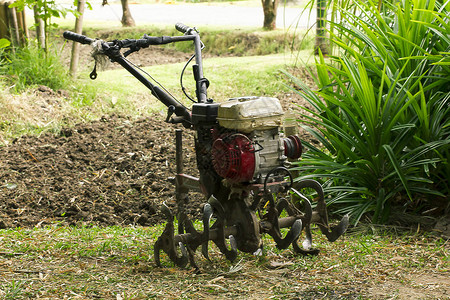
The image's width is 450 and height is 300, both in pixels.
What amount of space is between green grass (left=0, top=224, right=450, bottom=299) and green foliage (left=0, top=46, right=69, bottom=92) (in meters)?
3.70

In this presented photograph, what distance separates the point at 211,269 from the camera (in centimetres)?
324

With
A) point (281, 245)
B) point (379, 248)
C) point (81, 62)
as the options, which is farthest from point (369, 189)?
point (81, 62)

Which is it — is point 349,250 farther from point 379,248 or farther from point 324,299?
point 324,299

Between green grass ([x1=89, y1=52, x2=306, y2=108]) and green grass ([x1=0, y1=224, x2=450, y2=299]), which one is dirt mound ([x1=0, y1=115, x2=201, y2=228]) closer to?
green grass ([x1=0, y1=224, x2=450, y2=299])

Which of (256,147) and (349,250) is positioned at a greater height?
(256,147)

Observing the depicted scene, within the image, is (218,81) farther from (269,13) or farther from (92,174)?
(269,13)

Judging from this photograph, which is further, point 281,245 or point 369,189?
point 369,189

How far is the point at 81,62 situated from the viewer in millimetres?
10305

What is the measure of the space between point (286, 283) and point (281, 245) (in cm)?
20

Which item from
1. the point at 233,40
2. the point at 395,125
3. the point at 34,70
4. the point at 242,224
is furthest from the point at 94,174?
the point at 233,40

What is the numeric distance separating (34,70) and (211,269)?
4851 millimetres

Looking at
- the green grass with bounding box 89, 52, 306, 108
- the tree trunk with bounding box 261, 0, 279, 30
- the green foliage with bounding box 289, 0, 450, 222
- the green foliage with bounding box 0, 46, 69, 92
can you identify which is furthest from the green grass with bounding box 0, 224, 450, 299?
the tree trunk with bounding box 261, 0, 279, 30

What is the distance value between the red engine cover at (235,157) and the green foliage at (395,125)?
117 cm

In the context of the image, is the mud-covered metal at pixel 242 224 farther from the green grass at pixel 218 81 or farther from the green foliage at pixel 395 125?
the green grass at pixel 218 81
